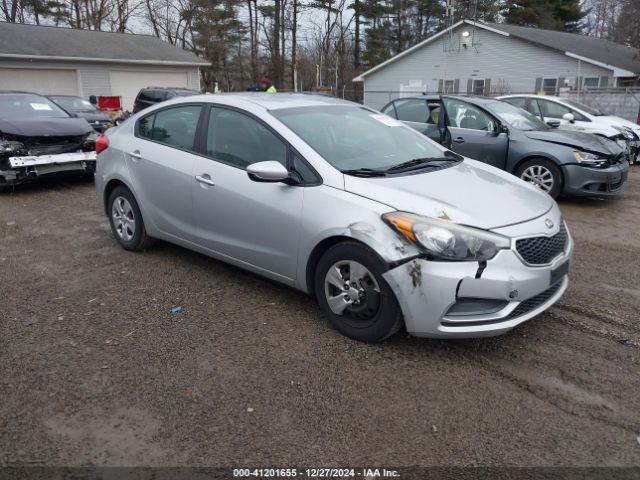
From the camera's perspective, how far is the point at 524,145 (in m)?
7.70

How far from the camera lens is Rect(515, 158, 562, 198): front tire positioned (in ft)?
24.8

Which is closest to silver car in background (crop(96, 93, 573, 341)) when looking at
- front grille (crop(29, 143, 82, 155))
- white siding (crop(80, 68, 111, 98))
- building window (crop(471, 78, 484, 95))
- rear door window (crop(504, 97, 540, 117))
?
front grille (crop(29, 143, 82, 155))

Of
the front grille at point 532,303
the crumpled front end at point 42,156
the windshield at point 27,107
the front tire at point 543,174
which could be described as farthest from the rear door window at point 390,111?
the front grille at point 532,303

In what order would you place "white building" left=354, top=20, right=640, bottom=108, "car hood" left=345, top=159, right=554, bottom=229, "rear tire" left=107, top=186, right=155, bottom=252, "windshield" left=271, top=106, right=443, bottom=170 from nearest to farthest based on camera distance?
"car hood" left=345, top=159, right=554, bottom=229
"windshield" left=271, top=106, right=443, bottom=170
"rear tire" left=107, top=186, right=155, bottom=252
"white building" left=354, top=20, right=640, bottom=108

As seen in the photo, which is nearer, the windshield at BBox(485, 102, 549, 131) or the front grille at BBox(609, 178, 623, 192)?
the front grille at BBox(609, 178, 623, 192)

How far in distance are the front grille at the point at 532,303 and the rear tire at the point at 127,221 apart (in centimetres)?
355

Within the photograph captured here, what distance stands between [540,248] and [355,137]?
1.68 meters

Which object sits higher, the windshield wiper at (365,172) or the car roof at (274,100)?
the car roof at (274,100)

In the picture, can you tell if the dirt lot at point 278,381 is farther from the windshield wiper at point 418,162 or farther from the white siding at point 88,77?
the white siding at point 88,77

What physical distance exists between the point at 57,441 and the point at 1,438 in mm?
284

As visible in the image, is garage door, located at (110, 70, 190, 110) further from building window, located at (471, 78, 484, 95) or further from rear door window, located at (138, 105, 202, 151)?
rear door window, located at (138, 105, 202, 151)

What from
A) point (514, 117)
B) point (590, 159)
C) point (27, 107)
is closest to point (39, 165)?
point (27, 107)

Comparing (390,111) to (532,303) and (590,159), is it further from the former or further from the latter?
(532,303)

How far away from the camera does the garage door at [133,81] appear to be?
26250mm
